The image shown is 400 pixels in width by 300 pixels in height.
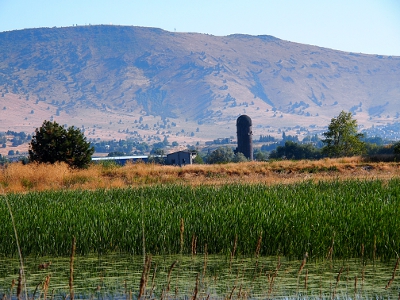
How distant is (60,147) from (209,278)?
35.2 m

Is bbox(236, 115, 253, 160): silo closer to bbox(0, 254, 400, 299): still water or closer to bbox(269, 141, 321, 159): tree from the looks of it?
bbox(269, 141, 321, 159): tree

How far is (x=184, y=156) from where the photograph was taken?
324ft

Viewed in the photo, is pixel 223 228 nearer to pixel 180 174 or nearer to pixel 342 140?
pixel 180 174

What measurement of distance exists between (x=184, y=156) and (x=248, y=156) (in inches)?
847

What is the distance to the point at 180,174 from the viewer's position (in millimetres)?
49938

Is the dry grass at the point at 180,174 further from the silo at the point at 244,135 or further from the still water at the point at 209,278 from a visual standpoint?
the silo at the point at 244,135

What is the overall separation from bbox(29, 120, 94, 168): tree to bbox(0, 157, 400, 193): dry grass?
1127mm

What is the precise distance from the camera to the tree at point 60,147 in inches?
1900

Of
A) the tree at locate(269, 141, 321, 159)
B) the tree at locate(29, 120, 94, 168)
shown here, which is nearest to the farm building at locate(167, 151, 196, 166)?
the tree at locate(269, 141, 321, 159)

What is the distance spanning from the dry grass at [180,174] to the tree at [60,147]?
3.70 ft

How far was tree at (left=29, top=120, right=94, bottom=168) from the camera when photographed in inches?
1900

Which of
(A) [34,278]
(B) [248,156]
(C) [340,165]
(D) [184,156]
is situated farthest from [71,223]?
(B) [248,156]

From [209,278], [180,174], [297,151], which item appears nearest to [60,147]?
[180,174]

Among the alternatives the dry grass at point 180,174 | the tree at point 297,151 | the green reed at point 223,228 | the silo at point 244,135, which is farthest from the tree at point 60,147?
the silo at point 244,135
